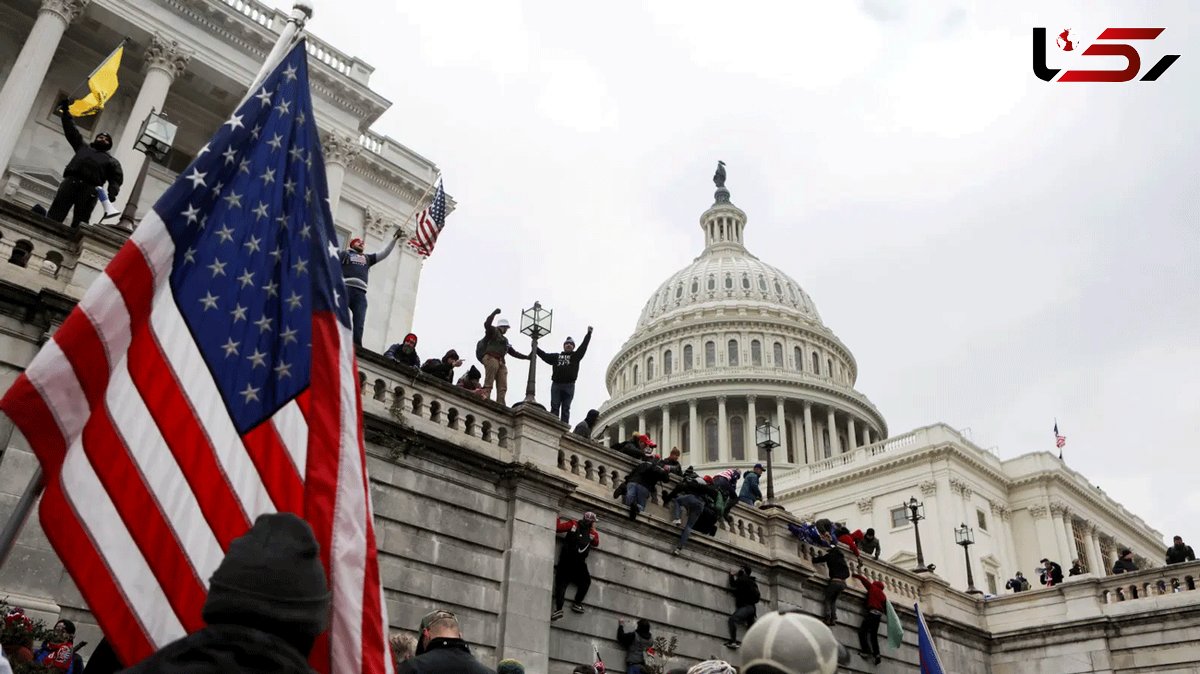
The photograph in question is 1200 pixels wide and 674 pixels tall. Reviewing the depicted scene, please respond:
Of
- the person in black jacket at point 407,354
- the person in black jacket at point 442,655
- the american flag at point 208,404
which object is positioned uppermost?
the person in black jacket at point 407,354

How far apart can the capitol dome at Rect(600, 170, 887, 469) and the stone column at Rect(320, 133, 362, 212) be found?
52.9 metres

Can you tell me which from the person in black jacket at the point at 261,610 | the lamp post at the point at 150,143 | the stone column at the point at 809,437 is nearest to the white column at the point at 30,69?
the lamp post at the point at 150,143

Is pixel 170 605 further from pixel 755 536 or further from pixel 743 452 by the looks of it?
pixel 743 452

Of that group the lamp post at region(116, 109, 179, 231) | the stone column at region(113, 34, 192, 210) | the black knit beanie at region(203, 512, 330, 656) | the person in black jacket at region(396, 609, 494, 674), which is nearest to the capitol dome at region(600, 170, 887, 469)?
the stone column at region(113, 34, 192, 210)

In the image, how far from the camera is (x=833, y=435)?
8575 cm

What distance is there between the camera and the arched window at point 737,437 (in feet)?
277

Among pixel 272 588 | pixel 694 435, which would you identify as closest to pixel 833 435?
pixel 694 435

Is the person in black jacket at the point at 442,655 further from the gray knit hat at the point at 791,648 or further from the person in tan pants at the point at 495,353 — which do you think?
the person in tan pants at the point at 495,353

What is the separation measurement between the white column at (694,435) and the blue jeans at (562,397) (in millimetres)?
67534

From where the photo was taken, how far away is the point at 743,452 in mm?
84562

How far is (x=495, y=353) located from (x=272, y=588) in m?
14.9

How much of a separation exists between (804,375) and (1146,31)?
241 ft

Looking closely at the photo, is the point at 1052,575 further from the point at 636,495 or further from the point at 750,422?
the point at 750,422

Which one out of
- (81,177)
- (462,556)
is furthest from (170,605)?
(81,177)
